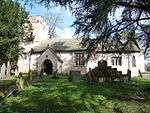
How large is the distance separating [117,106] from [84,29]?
7.01 meters

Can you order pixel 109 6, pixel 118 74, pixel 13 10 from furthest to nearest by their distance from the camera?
1. pixel 13 10
2. pixel 118 74
3. pixel 109 6

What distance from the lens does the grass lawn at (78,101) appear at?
60.1ft

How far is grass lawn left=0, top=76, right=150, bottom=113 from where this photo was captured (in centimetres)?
1833

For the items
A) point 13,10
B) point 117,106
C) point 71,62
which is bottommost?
point 117,106

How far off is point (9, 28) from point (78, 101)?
25399mm

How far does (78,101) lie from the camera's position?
802 inches

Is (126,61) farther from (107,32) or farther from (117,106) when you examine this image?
(117,106)

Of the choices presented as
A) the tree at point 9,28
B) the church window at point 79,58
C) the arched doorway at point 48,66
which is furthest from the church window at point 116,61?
the tree at point 9,28

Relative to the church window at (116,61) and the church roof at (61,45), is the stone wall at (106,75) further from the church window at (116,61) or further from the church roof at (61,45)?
the church roof at (61,45)

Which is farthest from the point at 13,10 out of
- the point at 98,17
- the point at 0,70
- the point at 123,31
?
the point at 98,17

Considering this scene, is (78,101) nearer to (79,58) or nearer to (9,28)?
(9,28)

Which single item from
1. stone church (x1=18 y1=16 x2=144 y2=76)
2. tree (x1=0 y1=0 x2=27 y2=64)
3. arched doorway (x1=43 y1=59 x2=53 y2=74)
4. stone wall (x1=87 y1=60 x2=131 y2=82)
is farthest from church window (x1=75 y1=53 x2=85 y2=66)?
stone wall (x1=87 y1=60 x2=131 y2=82)

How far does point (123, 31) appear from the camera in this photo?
25.4 metres

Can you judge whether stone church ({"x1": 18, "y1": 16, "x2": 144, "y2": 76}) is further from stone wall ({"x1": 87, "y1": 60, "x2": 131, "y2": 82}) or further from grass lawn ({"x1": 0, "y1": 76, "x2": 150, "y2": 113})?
grass lawn ({"x1": 0, "y1": 76, "x2": 150, "y2": 113})
